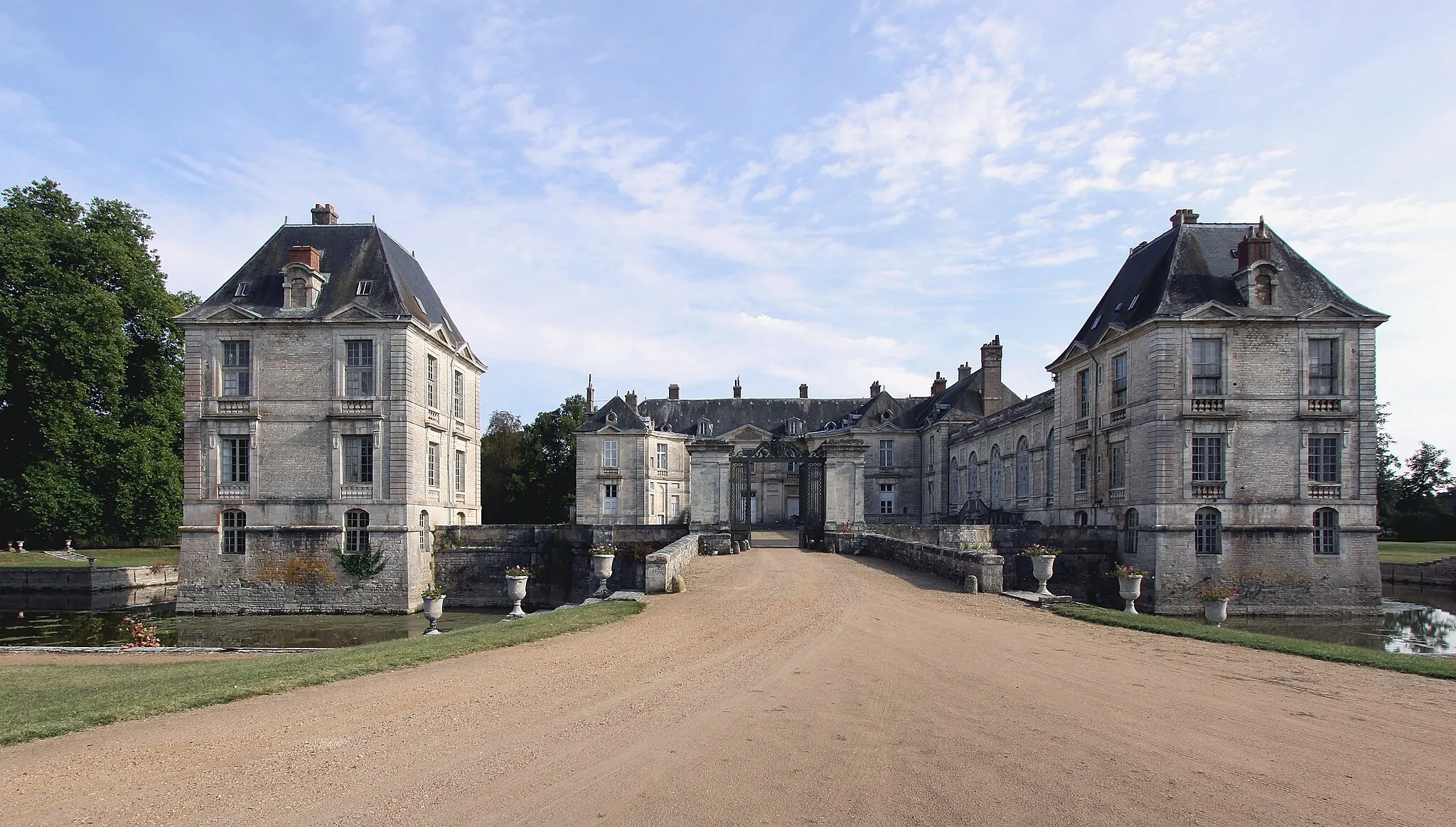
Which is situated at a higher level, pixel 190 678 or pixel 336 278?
pixel 336 278

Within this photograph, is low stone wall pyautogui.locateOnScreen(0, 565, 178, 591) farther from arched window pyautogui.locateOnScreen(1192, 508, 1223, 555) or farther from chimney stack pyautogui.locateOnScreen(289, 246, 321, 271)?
arched window pyautogui.locateOnScreen(1192, 508, 1223, 555)

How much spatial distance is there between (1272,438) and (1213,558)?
3495 millimetres

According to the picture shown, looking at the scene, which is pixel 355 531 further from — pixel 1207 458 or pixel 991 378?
pixel 991 378

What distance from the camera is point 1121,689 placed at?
24.0 ft

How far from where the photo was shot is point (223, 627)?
69.6ft

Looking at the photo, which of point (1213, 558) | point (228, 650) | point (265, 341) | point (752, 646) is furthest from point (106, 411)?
point (1213, 558)


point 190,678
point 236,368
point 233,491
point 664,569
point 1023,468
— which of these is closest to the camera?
point 190,678

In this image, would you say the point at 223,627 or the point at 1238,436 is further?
the point at 1238,436

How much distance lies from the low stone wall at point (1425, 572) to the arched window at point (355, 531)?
114ft

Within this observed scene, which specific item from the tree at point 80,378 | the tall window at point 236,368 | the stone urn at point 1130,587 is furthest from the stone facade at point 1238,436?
the tree at point 80,378

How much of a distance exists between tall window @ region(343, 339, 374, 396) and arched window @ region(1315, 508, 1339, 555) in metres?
25.5

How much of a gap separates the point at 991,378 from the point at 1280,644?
31.5m

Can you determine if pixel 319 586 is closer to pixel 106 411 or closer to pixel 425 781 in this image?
pixel 106 411

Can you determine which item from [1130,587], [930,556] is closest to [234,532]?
[930,556]
